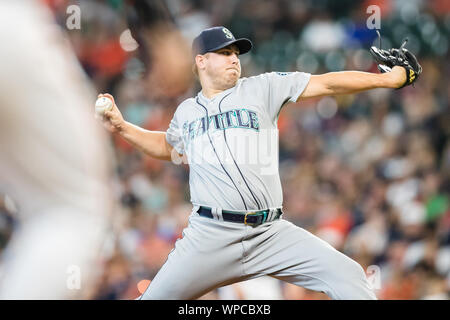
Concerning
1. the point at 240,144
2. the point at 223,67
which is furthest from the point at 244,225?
the point at 223,67

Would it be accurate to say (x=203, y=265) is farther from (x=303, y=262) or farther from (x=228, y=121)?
(x=228, y=121)

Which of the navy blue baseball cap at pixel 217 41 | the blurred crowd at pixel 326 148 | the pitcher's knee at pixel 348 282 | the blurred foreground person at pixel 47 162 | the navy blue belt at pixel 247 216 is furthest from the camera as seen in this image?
the blurred crowd at pixel 326 148

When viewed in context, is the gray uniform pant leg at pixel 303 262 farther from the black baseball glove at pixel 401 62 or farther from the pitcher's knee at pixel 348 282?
the black baseball glove at pixel 401 62

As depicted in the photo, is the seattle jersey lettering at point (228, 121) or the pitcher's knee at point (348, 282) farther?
the seattle jersey lettering at point (228, 121)

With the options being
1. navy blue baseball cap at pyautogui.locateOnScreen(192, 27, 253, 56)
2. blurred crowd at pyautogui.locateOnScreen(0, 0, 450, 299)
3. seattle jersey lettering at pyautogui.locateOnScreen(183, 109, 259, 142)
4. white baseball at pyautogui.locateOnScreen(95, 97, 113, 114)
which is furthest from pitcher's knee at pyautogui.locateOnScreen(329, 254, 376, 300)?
blurred crowd at pyautogui.locateOnScreen(0, 0, 450, 299)

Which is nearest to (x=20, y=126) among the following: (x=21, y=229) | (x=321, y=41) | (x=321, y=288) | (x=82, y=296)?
(x=21, y=229)

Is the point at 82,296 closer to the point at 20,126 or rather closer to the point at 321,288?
the point at 20,126

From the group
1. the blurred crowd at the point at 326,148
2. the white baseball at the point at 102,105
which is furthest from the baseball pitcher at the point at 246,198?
the blurred crowd at the point at 326,148
